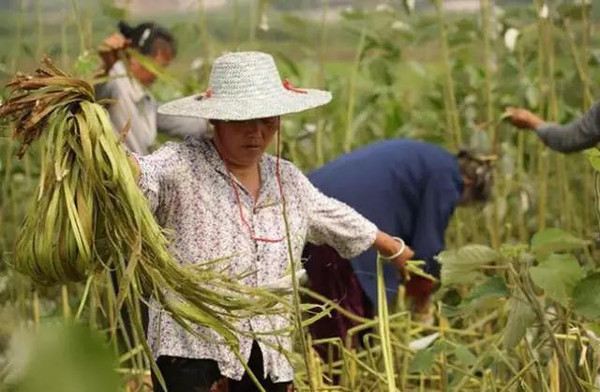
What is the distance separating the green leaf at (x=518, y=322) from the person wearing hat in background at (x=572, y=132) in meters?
0.87

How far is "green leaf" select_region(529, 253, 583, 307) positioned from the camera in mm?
1677

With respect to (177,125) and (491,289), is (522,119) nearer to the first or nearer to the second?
(177,125)

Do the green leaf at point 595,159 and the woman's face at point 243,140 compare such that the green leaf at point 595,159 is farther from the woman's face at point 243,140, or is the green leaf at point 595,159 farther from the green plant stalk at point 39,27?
the green plant stalk at point 39,27

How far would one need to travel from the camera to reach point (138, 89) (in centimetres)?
274

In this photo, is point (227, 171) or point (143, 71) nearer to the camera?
point (227, 171)

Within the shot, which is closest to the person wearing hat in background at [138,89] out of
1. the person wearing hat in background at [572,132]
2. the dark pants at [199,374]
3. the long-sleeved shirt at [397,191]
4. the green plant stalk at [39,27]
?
the green plant stalk at [39,27]

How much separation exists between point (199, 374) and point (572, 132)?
3.85ft

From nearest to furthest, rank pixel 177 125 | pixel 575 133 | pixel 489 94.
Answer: pixel 575 133 < pixel 177 125 < pixel 489 94

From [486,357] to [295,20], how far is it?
1.70 metres

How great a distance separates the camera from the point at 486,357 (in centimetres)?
207

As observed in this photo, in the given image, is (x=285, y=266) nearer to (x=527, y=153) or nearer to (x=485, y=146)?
(x=485, y=146)

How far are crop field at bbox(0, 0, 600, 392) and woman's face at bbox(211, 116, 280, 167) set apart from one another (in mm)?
239

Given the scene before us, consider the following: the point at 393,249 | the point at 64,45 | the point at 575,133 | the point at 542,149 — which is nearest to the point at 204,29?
the point at 64,45

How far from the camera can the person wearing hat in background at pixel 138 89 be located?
2688 mm
